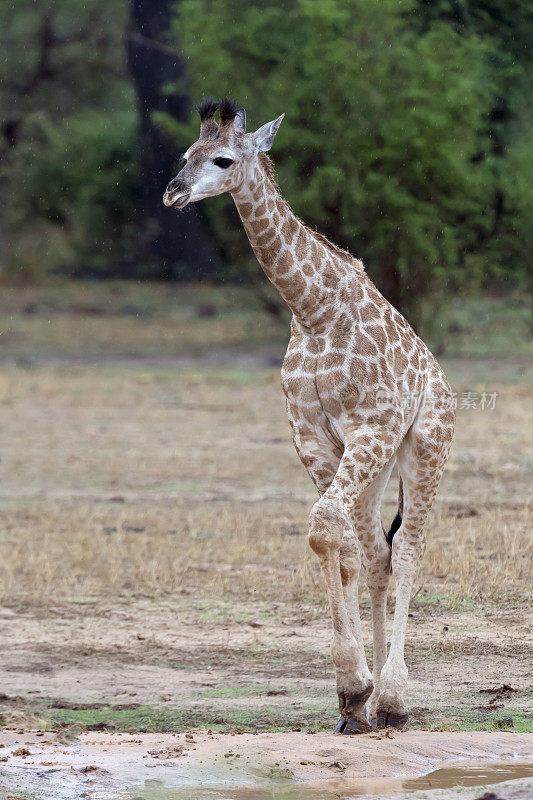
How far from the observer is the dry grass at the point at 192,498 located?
8.72 m

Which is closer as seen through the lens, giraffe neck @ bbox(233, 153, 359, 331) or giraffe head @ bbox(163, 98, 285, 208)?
giraffe head @ bbox(163, 98, 285, 208)

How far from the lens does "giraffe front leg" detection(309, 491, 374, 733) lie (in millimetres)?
5465

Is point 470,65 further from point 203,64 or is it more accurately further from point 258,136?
point 258,136

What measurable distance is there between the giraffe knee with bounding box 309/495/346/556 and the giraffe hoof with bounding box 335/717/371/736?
2.54ft

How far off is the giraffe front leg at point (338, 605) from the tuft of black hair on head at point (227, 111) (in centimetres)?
173

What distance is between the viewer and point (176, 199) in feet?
18.1

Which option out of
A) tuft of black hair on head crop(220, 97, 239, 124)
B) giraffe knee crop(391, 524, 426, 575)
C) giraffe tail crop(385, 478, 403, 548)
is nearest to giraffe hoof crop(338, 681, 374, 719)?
giraffe knee crop(391, 524, 426, 575)

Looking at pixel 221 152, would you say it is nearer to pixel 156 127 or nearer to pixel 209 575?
pixel 209 575

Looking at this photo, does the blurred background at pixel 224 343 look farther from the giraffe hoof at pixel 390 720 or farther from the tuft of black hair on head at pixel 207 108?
the tuft of black hair on head at pixel 207 108

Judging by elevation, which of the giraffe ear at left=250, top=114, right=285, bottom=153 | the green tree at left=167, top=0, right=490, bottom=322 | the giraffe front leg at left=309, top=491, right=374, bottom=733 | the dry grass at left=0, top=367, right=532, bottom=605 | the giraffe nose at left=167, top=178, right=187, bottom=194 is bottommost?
the dry grass at left=0, top=367, right=532, bottom=605

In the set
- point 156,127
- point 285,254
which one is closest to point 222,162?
point 285,254

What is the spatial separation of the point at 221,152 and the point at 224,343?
19.5 metres

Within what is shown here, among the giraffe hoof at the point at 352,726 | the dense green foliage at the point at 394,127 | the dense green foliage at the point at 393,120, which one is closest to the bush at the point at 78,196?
the dense green foliage at the point at 393,120

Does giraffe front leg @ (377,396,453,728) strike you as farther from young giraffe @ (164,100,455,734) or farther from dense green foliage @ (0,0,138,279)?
dense green foliage @ (0,0,138,279)
